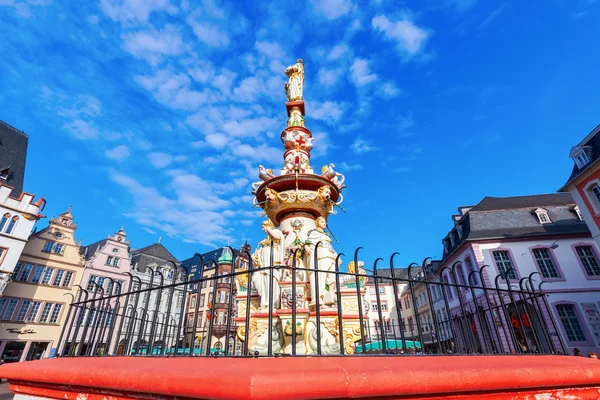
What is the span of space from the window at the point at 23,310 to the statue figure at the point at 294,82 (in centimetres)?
2661

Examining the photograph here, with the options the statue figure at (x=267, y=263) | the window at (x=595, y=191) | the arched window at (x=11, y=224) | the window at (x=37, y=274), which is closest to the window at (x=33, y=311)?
the window at (x=37, y=274)

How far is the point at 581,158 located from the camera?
1608 centimetres

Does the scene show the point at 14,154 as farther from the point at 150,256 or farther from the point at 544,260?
the point at 544,260

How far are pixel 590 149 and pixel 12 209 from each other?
126ft

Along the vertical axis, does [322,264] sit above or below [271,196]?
below

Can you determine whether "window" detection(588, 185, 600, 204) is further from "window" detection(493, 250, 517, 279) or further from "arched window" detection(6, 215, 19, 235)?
"arched window" detection(6, 215, 19, 235)

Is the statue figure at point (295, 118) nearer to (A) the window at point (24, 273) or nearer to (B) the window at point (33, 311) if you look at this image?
(A) the window at point (24, 273)

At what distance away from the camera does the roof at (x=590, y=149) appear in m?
15.0

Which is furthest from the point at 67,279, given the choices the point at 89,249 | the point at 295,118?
the point at 295,118

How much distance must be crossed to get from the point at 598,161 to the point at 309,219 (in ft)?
53.8

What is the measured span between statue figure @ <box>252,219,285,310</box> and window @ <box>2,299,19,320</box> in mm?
25942

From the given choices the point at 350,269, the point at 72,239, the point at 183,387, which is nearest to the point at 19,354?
the point at 72,239

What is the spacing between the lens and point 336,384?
1.74 metres

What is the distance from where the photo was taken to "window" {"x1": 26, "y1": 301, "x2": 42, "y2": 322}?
22.0 meters
